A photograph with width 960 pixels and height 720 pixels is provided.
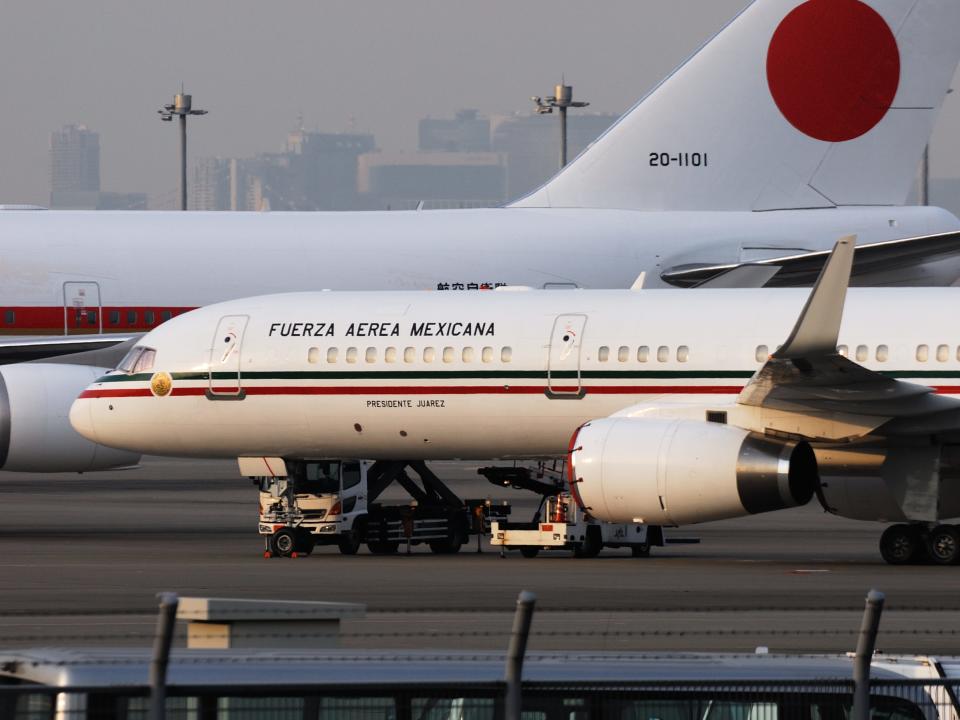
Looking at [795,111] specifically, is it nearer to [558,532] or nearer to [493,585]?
[558,532]

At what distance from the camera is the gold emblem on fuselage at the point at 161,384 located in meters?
26.3

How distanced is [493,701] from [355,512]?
18.9 metres

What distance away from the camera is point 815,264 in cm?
3547

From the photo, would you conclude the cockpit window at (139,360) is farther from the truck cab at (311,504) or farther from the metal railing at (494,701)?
the metal railing at (494,701)

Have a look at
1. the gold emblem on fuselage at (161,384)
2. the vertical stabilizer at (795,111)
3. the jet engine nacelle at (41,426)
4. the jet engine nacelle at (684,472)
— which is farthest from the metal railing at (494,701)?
the vertical stabilizer at (795,111)

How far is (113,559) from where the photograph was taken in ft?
79.5

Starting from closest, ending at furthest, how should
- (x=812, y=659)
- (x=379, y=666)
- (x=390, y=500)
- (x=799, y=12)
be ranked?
(x=379, y=666)
(x=812, y=659)
(x=390, y=500)
(x=799, y=12)

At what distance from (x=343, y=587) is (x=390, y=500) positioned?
1605cm

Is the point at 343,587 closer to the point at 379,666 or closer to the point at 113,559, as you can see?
the point at 113,559

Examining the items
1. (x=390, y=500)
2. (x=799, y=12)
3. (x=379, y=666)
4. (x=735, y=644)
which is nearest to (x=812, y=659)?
(x=379, y=666)

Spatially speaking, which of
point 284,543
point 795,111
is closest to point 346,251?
point 795,111

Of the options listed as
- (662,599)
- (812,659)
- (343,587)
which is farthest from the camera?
(343,587)

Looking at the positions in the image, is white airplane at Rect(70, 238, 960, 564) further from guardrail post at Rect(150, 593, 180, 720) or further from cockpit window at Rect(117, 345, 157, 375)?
guardrail post at Rect(150, 593, 180, 720)

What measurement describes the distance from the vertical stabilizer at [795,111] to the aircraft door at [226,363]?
15.3m
